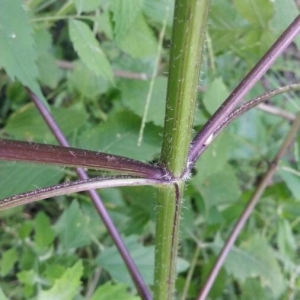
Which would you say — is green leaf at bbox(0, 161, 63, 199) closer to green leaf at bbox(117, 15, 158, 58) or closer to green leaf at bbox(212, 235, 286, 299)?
green leaf at bbox(117, 15, 158, 58)

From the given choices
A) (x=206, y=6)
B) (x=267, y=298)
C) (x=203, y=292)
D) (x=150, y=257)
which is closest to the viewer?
(x=206, y=6)

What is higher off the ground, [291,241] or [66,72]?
[66,72]

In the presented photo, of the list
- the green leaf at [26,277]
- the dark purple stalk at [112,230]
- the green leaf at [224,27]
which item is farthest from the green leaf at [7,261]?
the green leaf at [224,27]

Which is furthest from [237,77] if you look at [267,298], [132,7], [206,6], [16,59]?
[206,6]

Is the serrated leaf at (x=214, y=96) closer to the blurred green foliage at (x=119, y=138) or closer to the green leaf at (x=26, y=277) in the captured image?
the blurred green foliage at (x=119, y=138)

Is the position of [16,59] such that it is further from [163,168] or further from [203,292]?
[203,292]

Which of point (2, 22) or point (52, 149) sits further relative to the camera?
point (2, 22)

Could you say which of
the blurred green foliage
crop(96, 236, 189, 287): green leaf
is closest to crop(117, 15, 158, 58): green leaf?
the blurred green foliage
